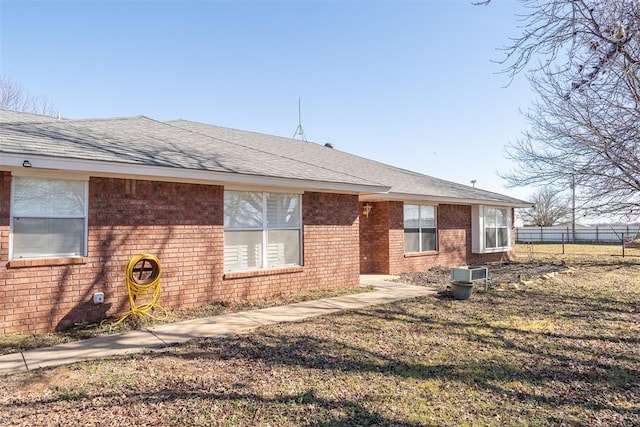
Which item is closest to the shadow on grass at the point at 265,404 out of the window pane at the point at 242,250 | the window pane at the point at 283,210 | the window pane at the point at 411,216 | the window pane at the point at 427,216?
the window pane at the point at 242,250

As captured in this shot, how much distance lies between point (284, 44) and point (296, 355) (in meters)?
10.8

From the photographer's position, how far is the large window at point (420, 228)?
44.0 ft

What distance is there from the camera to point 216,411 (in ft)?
11.2

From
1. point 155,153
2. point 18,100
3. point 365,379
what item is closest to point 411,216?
point 155,153

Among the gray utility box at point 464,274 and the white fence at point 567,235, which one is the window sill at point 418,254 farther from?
the white fence at point 567,235

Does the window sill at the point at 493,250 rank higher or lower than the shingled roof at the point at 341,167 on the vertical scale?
lower

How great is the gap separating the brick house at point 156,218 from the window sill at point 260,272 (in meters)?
0.03

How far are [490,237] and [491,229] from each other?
1.19ft

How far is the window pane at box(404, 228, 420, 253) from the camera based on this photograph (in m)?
13.3

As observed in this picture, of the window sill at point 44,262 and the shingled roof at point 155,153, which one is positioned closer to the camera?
the window sill at point 44,262

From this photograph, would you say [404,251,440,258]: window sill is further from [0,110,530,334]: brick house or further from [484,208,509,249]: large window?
[484,208,509,249]: large window

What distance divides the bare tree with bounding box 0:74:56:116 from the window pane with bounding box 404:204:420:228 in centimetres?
2279

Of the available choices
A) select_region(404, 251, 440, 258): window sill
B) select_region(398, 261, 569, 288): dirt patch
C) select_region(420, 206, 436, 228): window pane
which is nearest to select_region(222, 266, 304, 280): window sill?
select_region(398, 261, 569, 288): dirt patch

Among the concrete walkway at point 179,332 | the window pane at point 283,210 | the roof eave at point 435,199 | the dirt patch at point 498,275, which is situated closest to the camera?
the concrete walkway at point 179,332
